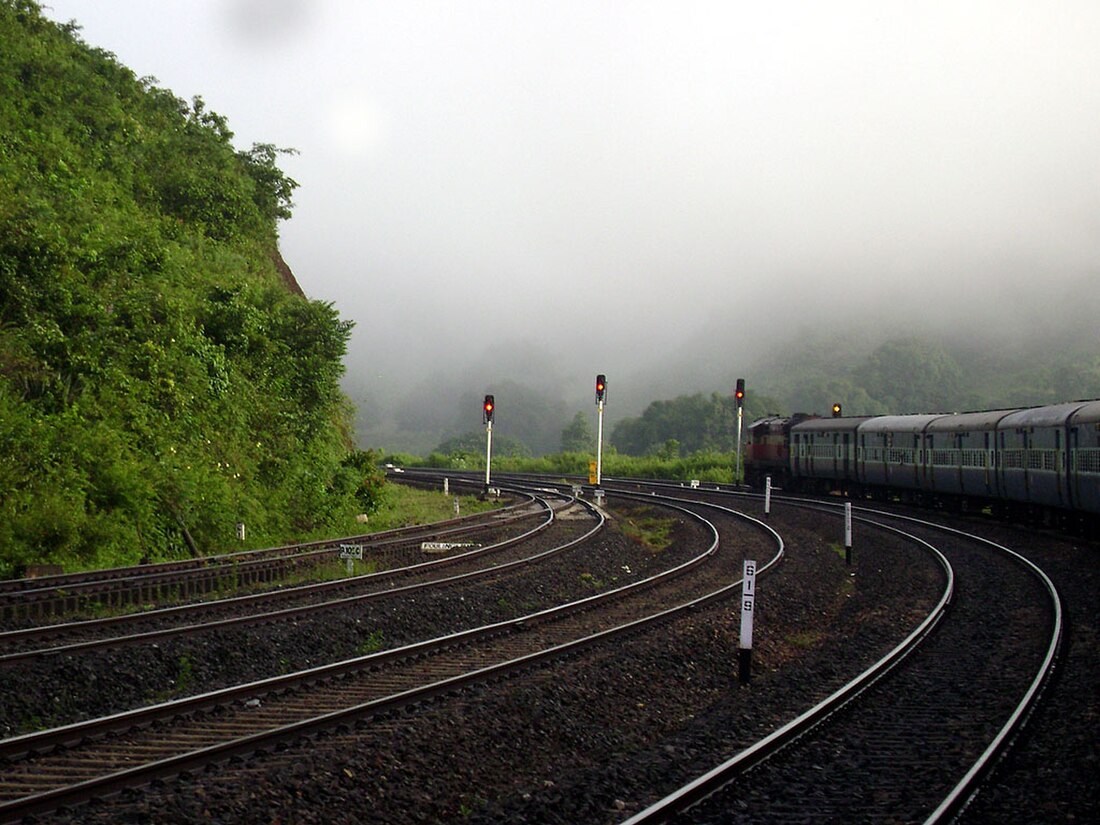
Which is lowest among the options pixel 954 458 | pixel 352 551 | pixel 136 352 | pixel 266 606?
pixel 266 606

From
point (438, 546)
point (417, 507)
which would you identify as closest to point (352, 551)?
point (438, 546)

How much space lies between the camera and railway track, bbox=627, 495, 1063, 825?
24.4ft

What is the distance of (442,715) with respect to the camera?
9492 mm

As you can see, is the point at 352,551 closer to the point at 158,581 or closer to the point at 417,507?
the point at 158,581

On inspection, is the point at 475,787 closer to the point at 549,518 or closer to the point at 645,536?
the point at 645,536

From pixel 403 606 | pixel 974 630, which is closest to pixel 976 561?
pixel 974 630

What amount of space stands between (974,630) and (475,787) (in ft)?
30.5

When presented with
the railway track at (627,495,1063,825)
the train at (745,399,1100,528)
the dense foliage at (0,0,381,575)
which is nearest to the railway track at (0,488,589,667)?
the dense foliage at (0,0,381,575)

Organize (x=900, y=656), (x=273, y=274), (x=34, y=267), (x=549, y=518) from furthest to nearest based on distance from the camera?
(x=273, y=274), (x=549, y=518), (x=34, y=267), (x=900, y=656)

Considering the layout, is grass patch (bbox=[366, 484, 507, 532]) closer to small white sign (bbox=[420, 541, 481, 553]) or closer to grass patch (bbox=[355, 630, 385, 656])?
small white sign (bbox=[420, 541, 481, 553])

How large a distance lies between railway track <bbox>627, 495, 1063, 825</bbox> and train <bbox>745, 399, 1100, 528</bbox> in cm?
1052

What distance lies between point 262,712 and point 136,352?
14.5m

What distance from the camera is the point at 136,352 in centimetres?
2200

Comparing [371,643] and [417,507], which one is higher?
[417,507]
